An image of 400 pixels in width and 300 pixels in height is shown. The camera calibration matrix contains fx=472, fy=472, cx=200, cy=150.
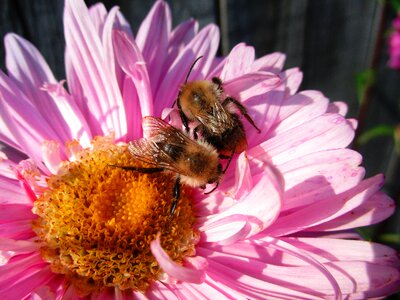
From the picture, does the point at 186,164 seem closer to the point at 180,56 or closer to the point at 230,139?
the point at 230,139

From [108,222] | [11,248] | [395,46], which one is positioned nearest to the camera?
[11,248]

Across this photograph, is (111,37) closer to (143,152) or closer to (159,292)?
(143,152)

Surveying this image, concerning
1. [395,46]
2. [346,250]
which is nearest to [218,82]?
[346,250]

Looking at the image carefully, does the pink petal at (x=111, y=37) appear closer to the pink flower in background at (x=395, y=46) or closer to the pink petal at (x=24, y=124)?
the pink petal at (x=24, y=124)

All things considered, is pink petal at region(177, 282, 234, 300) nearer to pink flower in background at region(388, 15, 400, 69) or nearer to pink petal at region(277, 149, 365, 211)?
pink petal at region(277, 149, 365, 211)

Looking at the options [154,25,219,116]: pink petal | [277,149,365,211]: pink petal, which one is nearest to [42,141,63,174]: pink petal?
[154,25,219,116]: pink petal

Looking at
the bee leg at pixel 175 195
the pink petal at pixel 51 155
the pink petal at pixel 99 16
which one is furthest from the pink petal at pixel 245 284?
the pink petal at pixel 99 16
